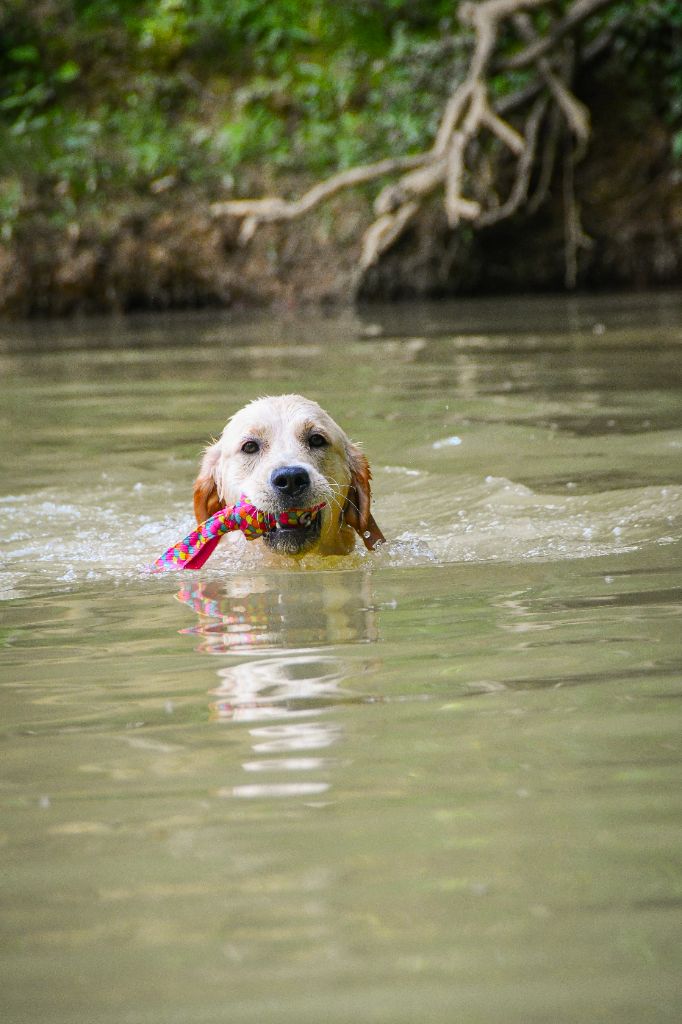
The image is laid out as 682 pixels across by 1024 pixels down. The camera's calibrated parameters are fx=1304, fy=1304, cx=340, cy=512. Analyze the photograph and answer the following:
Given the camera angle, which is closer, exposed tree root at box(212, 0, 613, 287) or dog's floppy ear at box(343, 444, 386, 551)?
dog's floppy ear at box(343, 444, 386, 551)

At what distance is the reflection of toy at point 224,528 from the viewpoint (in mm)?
5078

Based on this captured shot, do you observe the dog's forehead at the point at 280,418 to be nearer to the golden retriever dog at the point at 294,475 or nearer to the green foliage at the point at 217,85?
the golden retriever dog at the point at 294,475

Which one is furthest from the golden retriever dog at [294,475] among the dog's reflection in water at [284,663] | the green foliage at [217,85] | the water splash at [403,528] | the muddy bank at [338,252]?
the green foliage at [217,85]

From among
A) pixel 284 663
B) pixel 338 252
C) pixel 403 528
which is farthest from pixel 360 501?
pixel 338 252

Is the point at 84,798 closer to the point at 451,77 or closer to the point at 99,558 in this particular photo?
the point at 99,558

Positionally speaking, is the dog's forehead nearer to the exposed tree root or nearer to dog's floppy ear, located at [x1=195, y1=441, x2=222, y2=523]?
dog's floppy ear, located at [x1=195, y1=441, x2=222, y2=523]

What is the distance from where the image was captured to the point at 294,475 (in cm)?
509

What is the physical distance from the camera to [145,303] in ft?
62.9

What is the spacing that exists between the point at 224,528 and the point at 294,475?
0.36 metres

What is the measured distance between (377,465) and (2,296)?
12.7 metres

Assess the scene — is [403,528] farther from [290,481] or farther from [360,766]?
[360,766]

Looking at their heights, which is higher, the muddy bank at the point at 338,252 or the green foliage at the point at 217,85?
the green foliage at the point at 217,85

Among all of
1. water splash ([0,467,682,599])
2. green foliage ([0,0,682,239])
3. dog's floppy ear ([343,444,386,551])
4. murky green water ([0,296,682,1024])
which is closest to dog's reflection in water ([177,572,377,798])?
murky green water ([0,296,682,1024])

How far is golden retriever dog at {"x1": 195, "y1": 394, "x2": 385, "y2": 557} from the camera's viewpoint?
5172 millimetres
